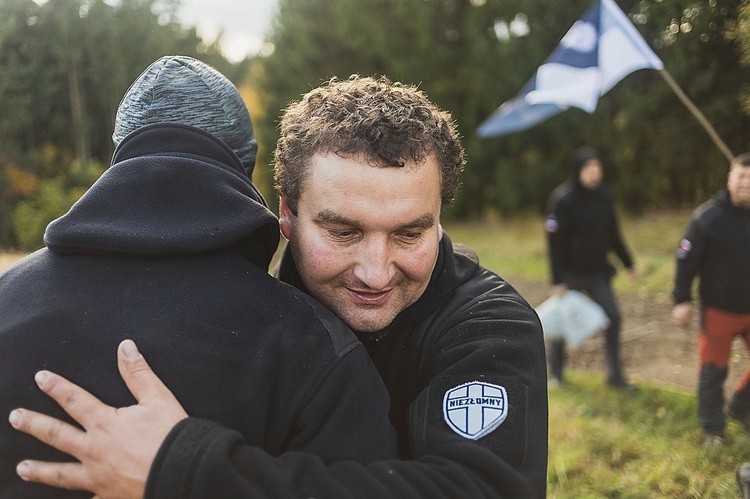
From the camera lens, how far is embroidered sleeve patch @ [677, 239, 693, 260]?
3.40m

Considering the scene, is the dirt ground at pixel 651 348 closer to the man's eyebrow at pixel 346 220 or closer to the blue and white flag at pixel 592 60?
the blue and white flag at pixel 592 60

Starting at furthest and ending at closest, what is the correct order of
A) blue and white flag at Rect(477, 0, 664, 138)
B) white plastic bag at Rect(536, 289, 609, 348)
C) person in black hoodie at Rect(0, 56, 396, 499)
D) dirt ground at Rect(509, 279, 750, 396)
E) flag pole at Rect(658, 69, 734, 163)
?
white plastic bag at Rect(536, 289, 609, 348) < dirt ground at Rect(509, 279, 750, 396) < blue and white flag at Rect(477, 0, 664, 138) < flag pole at Rect(658, 69, 734, 163) < person in black hoodie at Rect(0, 56, 396, 499)

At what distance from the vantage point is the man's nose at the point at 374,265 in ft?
5.43

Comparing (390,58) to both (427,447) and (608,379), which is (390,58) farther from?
(427,447)

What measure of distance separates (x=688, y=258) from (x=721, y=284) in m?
0.63

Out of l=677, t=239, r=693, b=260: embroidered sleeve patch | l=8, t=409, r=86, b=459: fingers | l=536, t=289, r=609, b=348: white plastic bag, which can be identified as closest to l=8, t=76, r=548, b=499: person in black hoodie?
l=8, t=409, r=86, b=459: fingers

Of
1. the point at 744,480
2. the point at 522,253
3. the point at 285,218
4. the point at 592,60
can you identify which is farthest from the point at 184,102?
the point at 522,253

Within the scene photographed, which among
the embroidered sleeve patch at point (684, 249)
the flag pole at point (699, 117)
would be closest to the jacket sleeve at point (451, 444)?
the flag pole at point (699, 117)

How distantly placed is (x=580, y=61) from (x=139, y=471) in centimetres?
372

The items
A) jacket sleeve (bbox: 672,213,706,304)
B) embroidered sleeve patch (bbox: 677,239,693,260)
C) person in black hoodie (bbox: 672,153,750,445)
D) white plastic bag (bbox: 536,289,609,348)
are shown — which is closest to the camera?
person in black hoodie (bbox: 672,153,750,445)

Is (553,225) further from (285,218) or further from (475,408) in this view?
(475,408)

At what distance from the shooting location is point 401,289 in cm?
177

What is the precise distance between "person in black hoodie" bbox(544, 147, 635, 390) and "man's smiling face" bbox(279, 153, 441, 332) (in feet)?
13.9

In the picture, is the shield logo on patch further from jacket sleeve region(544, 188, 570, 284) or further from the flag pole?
jacket sleeve region(544, 188, 570, 284)
